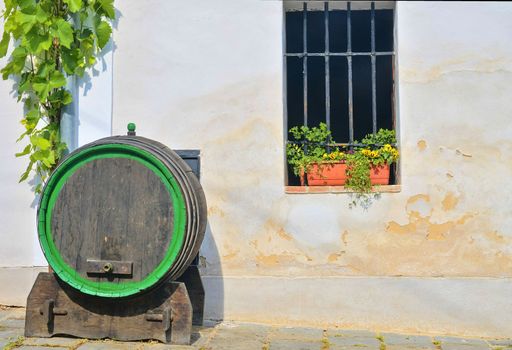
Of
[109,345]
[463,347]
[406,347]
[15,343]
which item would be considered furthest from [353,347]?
[15,343]

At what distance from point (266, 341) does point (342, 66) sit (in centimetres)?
265

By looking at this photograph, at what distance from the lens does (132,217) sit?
4.09 m

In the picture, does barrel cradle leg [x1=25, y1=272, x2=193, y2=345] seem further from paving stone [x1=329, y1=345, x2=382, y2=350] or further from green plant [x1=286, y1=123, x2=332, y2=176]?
green plant [x1=286, y1=123, x2=332, y2=176]

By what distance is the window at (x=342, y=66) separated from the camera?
17.1 feet

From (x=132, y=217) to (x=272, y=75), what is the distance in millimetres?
1792

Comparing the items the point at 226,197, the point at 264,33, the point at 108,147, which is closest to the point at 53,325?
the point at 108,147

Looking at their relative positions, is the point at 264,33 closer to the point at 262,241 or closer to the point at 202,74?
the point at 202,74

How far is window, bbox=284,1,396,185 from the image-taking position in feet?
17.1

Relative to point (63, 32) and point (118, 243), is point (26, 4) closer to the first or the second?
point (63, 32)

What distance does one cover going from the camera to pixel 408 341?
4.54 m

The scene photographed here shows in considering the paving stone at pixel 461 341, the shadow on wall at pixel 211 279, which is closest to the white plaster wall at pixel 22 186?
the shadow on wall at pixel 211 279

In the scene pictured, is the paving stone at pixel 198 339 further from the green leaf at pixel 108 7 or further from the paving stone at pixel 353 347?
the green leaf at pixel 108 7

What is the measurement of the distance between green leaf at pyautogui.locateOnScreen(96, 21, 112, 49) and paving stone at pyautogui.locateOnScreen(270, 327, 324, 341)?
277 centimetres

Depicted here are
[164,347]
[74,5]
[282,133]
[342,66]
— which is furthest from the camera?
[342,66]
